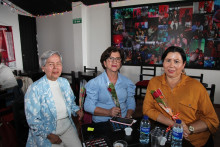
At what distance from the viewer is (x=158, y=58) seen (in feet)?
13.2

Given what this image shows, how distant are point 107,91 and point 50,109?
624 mm

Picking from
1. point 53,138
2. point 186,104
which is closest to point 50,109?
point 53,138

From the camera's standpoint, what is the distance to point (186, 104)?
134 cm

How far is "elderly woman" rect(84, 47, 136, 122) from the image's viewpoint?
5.31 feet

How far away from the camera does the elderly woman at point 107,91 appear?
1617 mm

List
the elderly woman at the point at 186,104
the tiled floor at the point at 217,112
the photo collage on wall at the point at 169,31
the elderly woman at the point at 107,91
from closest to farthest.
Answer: the elderly woman at the point at 186,104 → the elderly woman at the point at 107,91 → the tiled floor at the point at 217,112 → the photo collage on wall at the point at 169,31

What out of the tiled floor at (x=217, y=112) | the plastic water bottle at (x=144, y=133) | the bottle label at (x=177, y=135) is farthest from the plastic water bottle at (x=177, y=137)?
the tiled floor at (x=217, y=112)

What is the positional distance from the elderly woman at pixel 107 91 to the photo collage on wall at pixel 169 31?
8.36 ft

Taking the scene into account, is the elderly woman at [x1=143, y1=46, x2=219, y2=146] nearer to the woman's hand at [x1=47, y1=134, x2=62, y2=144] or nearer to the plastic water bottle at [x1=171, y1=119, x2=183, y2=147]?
the plastic water bottle at [x1=171, y1=119, x2=183, y2=147]

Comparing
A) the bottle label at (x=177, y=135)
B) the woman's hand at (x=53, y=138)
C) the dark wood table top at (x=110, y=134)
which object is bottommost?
the woman's hand at (x=53, y=138)

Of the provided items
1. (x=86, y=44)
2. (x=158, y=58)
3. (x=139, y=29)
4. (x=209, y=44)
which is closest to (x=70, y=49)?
(x=86, y=44)

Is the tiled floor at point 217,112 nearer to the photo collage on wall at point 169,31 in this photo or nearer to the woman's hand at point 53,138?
the photo collage on wall at point 169,31

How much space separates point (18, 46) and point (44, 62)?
4.13 m

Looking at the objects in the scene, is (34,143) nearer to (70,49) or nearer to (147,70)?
(147,70)
